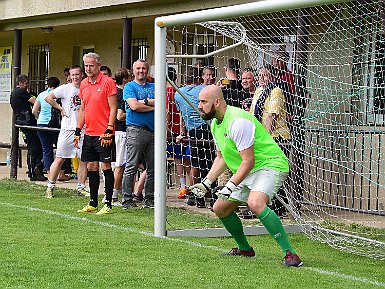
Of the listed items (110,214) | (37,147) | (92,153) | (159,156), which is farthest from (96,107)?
(37,147)

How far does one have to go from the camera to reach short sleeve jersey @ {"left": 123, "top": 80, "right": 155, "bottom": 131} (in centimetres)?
1288

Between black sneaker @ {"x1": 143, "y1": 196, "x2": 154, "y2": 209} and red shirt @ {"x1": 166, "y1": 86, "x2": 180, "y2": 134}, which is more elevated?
red shirt @ {"x1": 166, "y1": 86, "x2": 180, "y2": 134}

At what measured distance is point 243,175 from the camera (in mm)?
8383

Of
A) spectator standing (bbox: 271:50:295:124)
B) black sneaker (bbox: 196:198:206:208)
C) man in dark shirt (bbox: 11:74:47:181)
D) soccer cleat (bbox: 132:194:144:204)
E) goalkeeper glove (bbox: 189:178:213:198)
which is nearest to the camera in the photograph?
goalkeeper glove (bbox: 189:178:213:198)

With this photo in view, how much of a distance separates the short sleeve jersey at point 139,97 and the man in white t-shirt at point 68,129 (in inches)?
73.0

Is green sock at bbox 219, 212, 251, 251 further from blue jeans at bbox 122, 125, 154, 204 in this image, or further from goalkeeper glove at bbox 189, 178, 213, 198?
blue jeans at bbox 122, 125, 154, 204

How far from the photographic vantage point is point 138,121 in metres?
12.9

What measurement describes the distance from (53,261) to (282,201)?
12.5 feet

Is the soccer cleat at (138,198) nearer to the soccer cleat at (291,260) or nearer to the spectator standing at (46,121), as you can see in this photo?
the spectator standing at (46,121)

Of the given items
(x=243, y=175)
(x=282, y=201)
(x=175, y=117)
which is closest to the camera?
(x=243, y=175)

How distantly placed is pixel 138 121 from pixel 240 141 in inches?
181

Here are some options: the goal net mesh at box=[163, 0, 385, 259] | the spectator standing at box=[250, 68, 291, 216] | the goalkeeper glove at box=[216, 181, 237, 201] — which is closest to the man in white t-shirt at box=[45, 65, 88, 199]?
the goal net mesh at box=[163, 0, 385, 259]

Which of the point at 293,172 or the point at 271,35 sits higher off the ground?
the point at 271,35

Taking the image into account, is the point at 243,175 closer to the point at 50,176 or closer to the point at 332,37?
the point at 332,37
